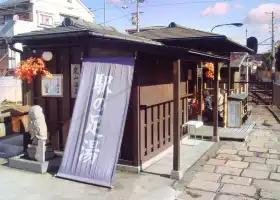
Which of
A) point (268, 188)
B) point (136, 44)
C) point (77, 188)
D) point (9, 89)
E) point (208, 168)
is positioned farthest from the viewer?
point (9, 89)

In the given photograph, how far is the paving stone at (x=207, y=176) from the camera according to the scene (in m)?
6.57

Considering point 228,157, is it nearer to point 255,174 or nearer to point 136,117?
point 255,174

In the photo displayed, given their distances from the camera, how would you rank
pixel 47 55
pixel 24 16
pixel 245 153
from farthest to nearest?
pixel 24 16
pixel 245 153
pixel 47 55

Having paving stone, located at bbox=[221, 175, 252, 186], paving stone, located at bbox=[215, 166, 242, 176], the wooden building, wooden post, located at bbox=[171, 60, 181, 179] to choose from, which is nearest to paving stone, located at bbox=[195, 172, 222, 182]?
paving stone, located at bbox=[221, 175, 252, 186]

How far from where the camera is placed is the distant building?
26.3m

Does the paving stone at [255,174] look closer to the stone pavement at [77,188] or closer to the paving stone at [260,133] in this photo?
the stone pavement at [77,188]

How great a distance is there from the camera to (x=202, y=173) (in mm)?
6957

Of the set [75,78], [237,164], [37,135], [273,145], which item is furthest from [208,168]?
[37,135]

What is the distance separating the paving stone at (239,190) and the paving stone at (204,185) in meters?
0.17

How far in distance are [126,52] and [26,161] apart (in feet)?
11.3

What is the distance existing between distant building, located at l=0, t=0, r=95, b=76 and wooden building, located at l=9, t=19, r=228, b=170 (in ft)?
61.6

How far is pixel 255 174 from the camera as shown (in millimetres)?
6875

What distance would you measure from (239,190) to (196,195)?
902 mm

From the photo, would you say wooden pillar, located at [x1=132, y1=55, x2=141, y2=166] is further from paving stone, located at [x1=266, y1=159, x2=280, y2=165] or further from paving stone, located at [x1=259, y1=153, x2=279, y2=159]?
paving stone, located at [x1=259, y1=153, x2=279, y2=159]
